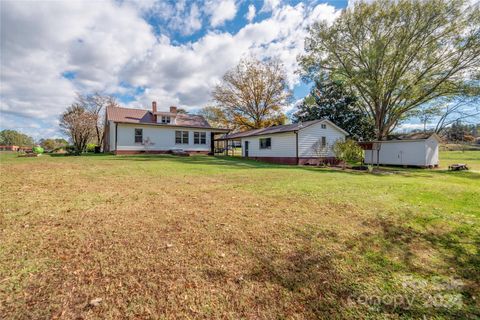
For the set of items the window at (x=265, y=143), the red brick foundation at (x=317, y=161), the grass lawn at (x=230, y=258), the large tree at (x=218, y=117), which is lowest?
the grass lawn at (x=230, y=258)

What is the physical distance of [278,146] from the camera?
19953 mm

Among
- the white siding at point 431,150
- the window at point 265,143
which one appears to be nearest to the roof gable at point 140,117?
the window at point 265,143

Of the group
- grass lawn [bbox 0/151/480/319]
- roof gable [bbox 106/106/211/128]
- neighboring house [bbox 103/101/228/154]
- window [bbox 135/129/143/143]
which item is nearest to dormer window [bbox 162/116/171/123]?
neighboring house [bbox 103/101/228/154]

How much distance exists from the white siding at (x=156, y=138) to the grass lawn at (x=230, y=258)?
660 inches

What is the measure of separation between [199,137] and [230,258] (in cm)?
2295

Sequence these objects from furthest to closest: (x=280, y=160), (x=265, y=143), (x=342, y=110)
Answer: (x=342, y=110) → (x=265, y=143) → (x=280, y=160)

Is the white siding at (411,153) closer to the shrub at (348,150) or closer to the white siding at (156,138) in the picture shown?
the shrub at (348,150)

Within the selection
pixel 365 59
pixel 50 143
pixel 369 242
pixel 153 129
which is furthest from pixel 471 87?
pixel 50 143

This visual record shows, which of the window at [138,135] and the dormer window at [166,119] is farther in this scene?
the dormer window at [166,119]

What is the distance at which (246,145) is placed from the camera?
24422 mm

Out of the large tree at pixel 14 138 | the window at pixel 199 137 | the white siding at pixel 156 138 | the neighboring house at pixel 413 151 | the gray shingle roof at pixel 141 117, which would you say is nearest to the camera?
the neighboring house at pixel 413 151

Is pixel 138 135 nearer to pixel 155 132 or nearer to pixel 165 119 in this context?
pixel 155 132

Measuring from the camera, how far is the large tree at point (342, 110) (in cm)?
2755

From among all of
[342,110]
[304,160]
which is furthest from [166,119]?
[342,110]
